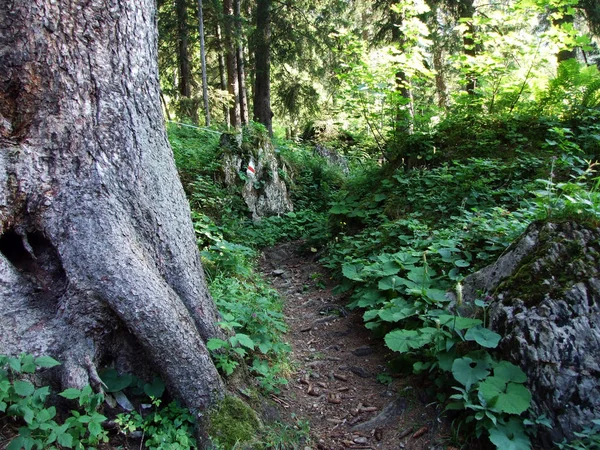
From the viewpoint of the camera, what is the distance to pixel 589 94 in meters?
6.48

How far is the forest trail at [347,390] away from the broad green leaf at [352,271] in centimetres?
46

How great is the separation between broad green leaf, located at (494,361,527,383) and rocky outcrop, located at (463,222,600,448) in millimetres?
69

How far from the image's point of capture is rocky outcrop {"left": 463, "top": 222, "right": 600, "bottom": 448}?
2.54m

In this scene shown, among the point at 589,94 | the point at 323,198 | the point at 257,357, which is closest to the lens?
the point at 257,357

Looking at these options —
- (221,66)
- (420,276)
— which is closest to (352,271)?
(420,276)

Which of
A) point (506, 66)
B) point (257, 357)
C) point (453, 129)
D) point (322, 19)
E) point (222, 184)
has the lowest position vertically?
point (257, 357)

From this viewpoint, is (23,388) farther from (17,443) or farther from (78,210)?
(78,210)

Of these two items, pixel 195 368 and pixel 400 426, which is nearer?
pixel 195 368

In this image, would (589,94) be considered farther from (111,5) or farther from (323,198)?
(111,5)

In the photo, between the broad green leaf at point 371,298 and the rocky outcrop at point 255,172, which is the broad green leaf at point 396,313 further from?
the rocky outcrop at point 255,172

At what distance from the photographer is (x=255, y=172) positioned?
27.4ft

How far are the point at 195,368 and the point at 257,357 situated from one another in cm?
97

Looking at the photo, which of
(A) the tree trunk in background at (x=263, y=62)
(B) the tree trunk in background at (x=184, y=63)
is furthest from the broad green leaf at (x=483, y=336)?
(B) the tree trunk in background at (x=184, y=63)

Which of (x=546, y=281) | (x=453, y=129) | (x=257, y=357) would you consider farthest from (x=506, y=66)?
(x=257, y=357)
